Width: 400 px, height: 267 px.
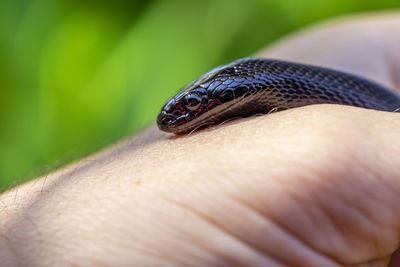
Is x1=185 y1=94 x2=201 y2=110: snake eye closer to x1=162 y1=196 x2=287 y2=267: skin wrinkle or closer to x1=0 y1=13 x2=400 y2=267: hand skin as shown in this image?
x1=0 y1=13 x2=400 y2=267: hand skin

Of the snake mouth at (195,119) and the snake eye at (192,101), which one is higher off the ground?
the snake eye at (192,101)

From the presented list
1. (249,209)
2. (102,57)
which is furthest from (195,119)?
(102,57)

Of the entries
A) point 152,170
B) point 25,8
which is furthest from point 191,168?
point 25,8

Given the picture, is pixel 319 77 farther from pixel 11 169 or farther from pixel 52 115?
pixel 11 169

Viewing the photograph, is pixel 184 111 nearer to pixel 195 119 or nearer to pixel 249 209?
pixel 195 119

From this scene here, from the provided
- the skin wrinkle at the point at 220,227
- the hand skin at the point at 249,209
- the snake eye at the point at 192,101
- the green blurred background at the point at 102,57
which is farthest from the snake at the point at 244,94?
the green blurred background at the point at 102,57

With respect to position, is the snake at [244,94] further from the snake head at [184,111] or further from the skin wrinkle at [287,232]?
the skin wrinkle at [287,232]

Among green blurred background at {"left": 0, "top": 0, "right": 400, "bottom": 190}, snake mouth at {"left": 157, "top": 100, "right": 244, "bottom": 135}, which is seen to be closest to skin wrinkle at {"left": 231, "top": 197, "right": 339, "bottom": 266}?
snake mouth at {"left": 157, "top": 100, "right": 244, "bottom": 135}
